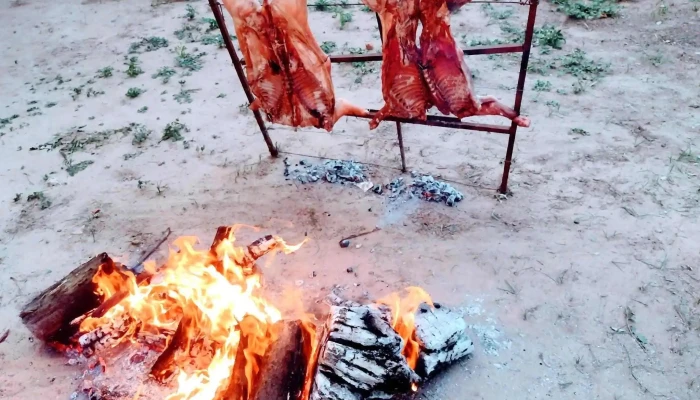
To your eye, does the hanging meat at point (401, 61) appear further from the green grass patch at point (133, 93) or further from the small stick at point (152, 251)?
the green grass patch at point (133, 93)

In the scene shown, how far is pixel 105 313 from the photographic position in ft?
12.7

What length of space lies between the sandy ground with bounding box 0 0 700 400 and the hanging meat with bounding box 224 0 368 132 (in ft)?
3.80

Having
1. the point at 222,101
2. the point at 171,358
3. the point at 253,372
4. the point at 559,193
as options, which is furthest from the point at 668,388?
the point at 222,101

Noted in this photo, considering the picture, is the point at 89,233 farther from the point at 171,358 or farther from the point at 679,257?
the point at 679,257

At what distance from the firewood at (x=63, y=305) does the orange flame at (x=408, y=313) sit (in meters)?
2.26

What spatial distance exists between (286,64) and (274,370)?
219cm

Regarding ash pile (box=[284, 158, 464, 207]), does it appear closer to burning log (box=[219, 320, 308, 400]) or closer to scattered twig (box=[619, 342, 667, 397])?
scattered twig (box=[619, 342, 667, 397])

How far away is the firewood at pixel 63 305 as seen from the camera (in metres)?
3.78

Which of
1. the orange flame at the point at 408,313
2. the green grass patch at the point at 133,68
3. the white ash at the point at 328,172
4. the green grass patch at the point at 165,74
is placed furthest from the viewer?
the green grass patch at the point at 133,68

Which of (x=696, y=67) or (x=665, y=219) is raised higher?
(x=696, y=67)

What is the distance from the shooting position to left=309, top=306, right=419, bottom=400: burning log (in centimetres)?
300

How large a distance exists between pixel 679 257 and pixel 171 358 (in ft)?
13.1

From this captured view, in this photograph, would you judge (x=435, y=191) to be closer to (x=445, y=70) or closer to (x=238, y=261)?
(x=445, y=70)

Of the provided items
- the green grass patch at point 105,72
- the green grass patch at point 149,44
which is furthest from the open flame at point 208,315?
the green grass patch at point 149,44
